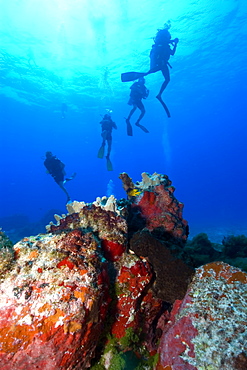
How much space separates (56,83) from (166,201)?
39957 mm

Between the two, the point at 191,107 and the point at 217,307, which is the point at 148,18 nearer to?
the point at 217,307

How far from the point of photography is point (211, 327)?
6.52 ft

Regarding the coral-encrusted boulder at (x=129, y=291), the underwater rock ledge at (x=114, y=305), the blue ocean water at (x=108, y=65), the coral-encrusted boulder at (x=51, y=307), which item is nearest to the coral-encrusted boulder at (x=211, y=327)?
the underwater rock ledge at (x=114, y=305)

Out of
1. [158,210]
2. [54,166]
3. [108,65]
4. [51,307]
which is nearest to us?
[51,307]

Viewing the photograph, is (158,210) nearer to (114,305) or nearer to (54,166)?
(114,305)

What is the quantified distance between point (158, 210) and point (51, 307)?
3.15 metres

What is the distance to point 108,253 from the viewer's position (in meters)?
2.94

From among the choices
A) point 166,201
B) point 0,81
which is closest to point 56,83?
point 0,81

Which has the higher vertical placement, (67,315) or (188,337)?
(188,337)

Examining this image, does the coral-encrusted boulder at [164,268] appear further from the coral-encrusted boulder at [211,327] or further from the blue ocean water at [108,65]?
the blue ocean water at [108,65]

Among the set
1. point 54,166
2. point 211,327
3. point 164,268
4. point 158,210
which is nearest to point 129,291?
point 164,268

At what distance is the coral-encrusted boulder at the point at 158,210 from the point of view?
14.1ft

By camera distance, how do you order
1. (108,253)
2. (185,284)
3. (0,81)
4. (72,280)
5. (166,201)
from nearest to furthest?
(72,280) → (185,284) → (108,253) → (166,201) → (0,81)

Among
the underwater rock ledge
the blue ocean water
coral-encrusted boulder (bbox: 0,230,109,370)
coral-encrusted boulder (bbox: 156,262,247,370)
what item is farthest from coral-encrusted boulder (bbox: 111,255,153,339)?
the blue ocean water
